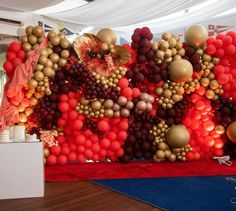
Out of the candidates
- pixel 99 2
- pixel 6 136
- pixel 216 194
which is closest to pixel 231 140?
pixel 216 194

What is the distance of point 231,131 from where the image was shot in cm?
316

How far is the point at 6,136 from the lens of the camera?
2225 millimetres

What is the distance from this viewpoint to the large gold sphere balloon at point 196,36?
311 centimetres

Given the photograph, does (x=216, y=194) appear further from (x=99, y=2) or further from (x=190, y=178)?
(x=99, y=2)

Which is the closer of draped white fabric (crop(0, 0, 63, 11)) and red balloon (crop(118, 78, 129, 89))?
red balloon (crop(118, 78, 129, 89))

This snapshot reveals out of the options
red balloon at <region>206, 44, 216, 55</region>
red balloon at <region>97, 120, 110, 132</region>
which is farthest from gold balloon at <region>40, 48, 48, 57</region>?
red balloon at <region>206, 44, 216, 55</region>

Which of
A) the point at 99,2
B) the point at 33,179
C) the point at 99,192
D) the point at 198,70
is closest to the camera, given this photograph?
the point at 33,179

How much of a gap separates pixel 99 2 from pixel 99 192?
14.8 feet

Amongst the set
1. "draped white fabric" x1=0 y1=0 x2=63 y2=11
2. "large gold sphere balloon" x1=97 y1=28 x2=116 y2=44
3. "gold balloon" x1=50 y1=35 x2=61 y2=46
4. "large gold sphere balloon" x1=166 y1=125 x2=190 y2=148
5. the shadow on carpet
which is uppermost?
"draped white fabric" x1=0 y1=0 x2=63 y2=11

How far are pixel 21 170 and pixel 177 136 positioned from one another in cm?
150

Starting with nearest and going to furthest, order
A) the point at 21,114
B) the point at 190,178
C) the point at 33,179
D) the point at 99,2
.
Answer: the point at 33,179
the point at 190,178
the point at 21,114
the point at 99,2

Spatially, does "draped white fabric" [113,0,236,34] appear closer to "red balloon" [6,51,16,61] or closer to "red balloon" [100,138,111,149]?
"red balloon" [100,138,111,149]

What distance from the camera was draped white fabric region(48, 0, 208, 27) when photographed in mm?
6082

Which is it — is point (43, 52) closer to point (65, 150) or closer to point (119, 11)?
point (65, 150)
